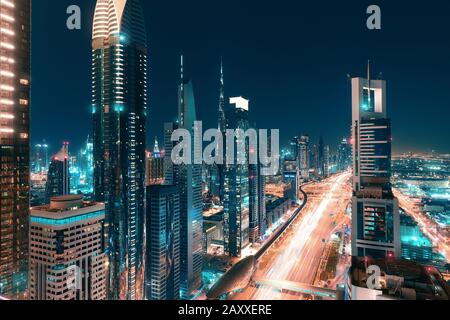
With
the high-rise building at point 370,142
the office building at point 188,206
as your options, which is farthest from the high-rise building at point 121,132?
the high-rise building at point 370,142

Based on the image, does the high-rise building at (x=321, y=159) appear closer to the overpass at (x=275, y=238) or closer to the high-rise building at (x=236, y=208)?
the overpass at (x=275, y=238)

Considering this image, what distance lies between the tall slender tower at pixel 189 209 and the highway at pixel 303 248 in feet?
12.8

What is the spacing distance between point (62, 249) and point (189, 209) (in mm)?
9147

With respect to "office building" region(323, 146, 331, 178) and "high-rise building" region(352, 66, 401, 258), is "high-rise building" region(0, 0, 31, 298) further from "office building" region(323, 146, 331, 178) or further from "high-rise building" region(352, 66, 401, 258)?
"office building" region(323, 146, 331, 178)

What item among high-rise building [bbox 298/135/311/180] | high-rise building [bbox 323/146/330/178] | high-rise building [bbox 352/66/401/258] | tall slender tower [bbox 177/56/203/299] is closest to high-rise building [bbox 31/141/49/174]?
tall slender tower [bbox 177/56/203/299]

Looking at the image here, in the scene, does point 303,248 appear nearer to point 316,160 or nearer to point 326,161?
point 316,160

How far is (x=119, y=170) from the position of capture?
17.2 m

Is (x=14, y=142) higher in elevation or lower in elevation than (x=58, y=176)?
higher

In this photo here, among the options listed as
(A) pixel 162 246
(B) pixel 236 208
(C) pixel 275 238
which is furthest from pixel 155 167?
(C) pixel 275 238

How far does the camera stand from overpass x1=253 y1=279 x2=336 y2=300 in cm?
1412

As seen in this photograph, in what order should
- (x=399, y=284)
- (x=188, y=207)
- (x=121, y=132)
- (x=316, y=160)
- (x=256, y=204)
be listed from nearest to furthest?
(x=399, y=284)
(x=121, y=132)
(x=188, y=207)
(x=256, y=204)
(x=316, y=160)

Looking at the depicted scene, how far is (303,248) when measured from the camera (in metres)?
21.9
